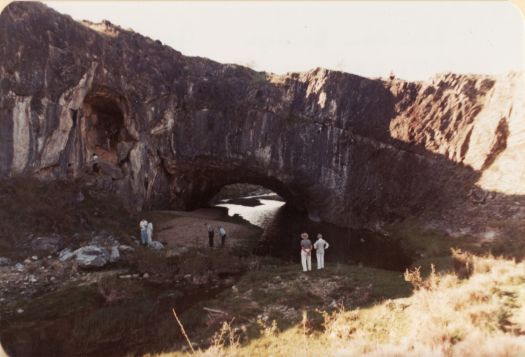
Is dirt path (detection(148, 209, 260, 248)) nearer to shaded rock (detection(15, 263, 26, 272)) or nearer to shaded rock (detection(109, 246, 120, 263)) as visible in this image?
shaded rock (detection(109, 246, 120, 263))

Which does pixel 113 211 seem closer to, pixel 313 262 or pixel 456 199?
pixel 313 262

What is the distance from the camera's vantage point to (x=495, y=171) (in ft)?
88.9

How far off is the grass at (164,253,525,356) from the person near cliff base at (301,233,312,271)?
510 cm

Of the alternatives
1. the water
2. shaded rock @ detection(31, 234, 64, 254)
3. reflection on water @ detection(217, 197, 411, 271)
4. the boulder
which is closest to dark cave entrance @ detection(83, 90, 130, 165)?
shaded rock @ detection(31, 234, 64, 254)

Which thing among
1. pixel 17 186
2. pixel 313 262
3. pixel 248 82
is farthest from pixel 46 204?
pixel 248 82

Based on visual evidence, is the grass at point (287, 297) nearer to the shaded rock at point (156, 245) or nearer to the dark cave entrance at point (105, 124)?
the shaded rock at point (156, 245)

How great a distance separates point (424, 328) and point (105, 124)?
34410 mm

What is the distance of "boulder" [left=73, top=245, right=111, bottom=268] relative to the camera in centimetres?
1808

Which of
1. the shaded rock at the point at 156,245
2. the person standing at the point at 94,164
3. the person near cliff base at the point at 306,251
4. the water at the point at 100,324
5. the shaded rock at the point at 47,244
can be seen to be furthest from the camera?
the person standing at the point at 94,164

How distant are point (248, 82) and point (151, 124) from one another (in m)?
11.6

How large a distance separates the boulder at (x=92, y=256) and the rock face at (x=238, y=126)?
9.41 m

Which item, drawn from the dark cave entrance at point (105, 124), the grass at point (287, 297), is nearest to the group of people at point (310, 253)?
the grass at point (287, 297)

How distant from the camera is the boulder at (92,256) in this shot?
18.1 metres

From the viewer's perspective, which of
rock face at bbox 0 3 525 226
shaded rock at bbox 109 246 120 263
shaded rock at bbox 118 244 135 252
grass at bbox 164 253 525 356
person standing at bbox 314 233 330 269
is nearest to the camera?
grass at bbox 164 253 525 356
